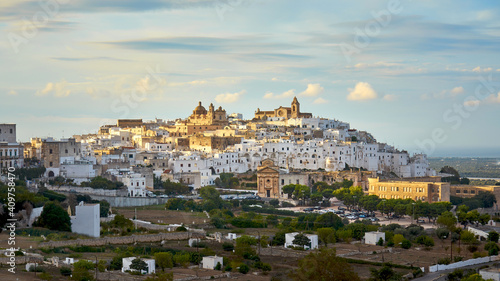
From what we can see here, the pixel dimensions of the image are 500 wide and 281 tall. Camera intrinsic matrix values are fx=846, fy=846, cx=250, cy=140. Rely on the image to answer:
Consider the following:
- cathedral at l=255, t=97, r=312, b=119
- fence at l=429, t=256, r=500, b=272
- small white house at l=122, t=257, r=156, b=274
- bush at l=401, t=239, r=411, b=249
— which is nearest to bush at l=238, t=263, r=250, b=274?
small white house at l=122, t=257, r=156, b=274

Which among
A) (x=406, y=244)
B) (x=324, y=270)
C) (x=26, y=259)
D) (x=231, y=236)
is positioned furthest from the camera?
(x=231, y=236)

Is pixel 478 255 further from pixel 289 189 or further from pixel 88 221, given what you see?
pixel 289 189

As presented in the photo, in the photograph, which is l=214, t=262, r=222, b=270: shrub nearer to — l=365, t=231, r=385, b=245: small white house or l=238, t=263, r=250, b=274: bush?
l=238, t=263, r=250, b=274: bush

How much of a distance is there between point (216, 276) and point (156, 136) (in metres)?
55.4

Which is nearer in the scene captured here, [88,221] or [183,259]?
[183,259]

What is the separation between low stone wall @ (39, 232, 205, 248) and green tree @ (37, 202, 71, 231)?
9.57 ft

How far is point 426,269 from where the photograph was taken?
114 ft

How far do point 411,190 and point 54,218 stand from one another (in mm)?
30973

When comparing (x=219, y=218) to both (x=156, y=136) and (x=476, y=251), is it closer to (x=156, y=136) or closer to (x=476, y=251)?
(x=476, y=251)

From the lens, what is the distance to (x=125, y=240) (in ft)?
132

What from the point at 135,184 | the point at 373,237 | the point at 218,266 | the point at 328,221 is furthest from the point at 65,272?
the point at 135,184

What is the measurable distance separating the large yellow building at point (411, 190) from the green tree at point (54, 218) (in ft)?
97.5

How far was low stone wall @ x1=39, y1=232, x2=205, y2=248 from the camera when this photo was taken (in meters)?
36.9

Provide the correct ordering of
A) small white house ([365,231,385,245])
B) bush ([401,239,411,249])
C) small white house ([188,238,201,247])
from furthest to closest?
1. small white house ([365,231,385,245])
2. bush ([401,239,411,249])
3. small white house ([188,238,201,247])
